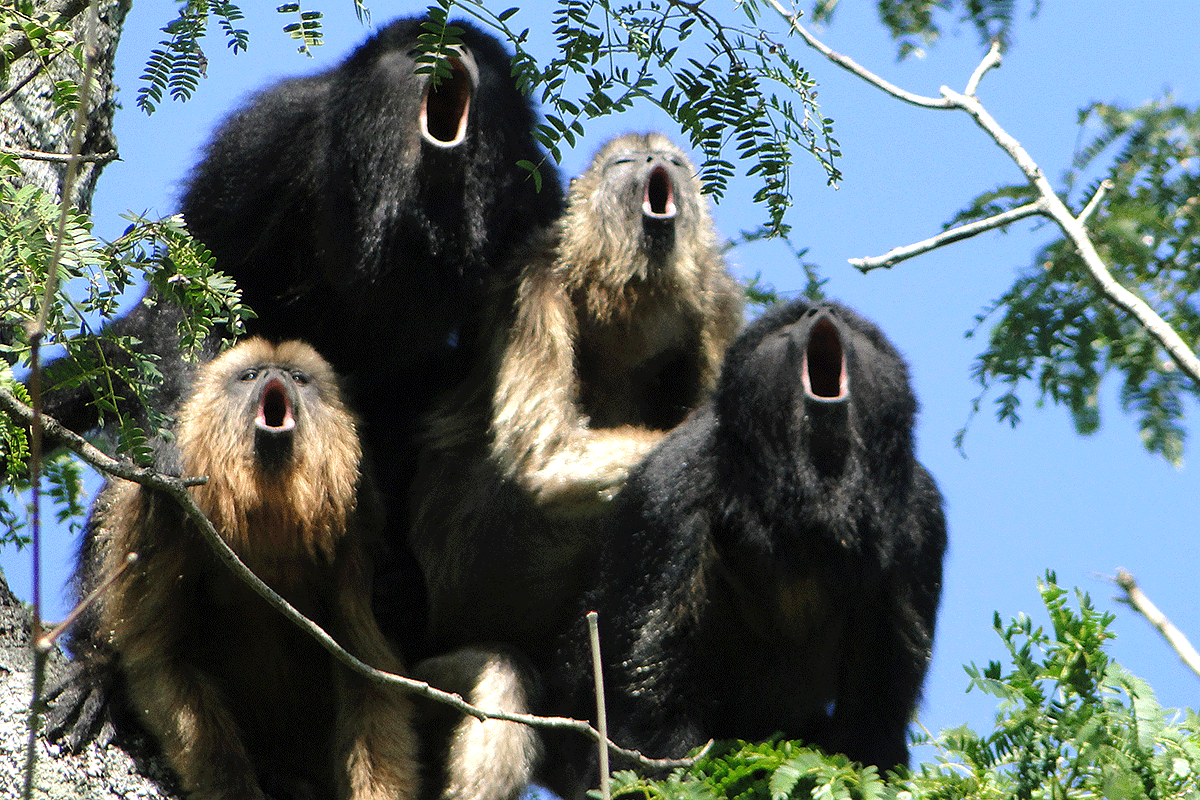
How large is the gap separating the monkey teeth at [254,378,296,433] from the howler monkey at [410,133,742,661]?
27.8 inches

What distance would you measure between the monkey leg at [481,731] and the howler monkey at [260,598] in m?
0.15

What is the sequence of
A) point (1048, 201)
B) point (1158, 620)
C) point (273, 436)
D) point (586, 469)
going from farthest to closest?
point (586, 469) < point (273, 436) < point (1048, 201) < point (1158, 620)

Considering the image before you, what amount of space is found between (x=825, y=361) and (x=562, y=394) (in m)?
1.03

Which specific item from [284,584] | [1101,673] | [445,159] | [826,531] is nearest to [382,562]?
[284,584]

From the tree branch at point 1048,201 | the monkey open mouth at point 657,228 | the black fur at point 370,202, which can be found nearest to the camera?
the tree branch at point 1048,201

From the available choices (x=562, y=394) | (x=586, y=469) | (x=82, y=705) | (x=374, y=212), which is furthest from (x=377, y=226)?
(x=82, y=705)

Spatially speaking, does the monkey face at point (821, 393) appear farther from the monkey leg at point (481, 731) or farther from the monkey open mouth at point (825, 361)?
the monkey leg at point (481, 731)

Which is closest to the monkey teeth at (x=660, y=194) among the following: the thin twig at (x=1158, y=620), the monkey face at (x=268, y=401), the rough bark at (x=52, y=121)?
the monkey face at (x=268, y=401)

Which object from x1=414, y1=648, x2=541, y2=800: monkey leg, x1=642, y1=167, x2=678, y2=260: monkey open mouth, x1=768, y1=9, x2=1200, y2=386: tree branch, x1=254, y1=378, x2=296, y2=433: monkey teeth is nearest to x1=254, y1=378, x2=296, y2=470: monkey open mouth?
x1=254, y1=378, x2=296, y2=433: monkey teeth

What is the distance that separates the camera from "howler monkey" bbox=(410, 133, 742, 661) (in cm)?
416

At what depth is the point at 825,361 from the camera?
3467mm

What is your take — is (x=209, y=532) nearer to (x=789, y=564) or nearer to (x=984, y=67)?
(x=789, y=564)

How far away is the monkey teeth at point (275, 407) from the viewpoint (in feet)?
12.2

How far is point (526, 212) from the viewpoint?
4582 millimetres
